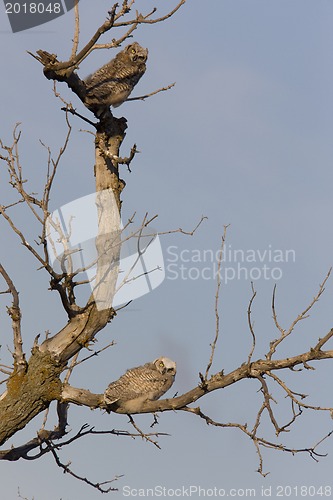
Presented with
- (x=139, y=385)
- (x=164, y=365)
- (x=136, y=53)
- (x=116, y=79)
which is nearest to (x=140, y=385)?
(x=139, y=385)

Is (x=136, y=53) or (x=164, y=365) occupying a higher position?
(x=136, y=53)

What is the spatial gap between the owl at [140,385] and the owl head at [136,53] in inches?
133

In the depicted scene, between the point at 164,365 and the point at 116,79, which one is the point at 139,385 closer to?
the point at 164,365

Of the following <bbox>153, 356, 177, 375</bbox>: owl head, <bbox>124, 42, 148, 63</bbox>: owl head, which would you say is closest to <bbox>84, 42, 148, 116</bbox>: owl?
<bbox>124, 42, 148, 63</bbox>: owl head

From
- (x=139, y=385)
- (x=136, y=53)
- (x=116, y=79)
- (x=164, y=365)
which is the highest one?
(x=136, y=53)

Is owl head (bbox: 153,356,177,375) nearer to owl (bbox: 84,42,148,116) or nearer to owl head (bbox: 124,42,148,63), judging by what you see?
owl (bbox: 84,42,148,116)

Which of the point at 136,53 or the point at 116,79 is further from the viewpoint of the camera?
the point at 136,53

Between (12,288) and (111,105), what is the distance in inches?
82.8

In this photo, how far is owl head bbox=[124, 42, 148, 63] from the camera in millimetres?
8502

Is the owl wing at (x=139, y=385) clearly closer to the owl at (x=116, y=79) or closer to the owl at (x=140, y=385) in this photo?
the owl at (x=140, y=385)

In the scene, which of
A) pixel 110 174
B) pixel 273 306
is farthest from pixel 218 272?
pixel 110 174

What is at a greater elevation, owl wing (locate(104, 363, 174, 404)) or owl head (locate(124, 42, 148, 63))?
owl head (locate(124, 42, 148, 63))

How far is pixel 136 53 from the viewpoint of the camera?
343 inches

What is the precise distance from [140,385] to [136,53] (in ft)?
12.8
